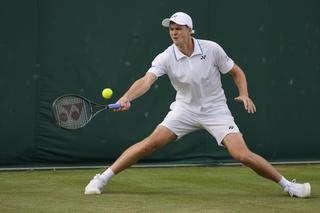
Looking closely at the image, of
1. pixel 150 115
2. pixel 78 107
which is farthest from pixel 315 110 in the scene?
pixel 78 107

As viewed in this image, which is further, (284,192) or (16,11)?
(16,11)

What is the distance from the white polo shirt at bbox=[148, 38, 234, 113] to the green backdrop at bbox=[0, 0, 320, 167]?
2.82 m

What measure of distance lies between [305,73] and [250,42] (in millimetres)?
844

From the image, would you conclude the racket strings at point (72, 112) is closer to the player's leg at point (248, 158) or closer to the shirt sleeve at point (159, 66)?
the shirt sleeve at point (159, 66)

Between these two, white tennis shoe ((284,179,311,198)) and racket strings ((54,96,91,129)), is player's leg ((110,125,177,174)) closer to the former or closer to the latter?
racket strings ((54,96,91,129))

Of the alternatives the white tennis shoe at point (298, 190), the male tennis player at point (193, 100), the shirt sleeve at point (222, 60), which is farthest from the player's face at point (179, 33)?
the white tennis shoe at point (298, 190)

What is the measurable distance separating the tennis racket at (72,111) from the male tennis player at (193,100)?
0.47 meters

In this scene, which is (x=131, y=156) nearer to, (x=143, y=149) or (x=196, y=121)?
(x=143, y=149)

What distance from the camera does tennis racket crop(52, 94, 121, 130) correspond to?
6.82 meters

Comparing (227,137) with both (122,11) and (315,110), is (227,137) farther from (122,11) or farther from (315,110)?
(315,110)

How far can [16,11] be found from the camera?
9492 millimetres

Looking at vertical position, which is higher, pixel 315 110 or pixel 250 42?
pixel 250 42

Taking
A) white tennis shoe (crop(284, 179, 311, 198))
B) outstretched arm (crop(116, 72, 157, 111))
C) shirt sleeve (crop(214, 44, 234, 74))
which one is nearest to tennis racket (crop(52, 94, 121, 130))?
outstretched arm (crop(116, 72, 157, 111))

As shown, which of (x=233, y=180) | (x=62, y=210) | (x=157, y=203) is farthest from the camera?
(x=233, y=180)
